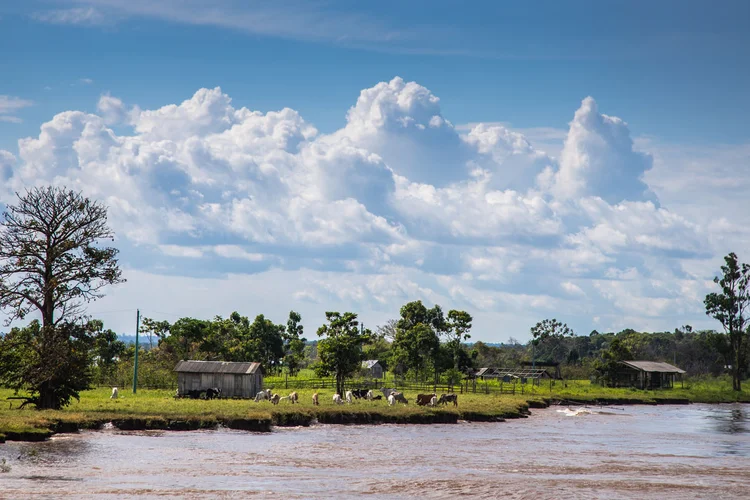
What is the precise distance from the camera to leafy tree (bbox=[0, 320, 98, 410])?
39.4 m

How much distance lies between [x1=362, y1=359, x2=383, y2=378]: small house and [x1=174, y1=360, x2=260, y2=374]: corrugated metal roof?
54.1 m

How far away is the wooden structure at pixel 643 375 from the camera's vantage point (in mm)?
95188

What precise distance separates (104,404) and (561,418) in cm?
3234

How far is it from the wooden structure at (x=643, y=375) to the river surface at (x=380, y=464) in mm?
49191

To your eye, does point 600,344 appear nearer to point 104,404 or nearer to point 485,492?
point 104,404

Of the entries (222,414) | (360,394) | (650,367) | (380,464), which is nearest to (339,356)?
(360,394)

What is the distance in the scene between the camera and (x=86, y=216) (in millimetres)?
41812

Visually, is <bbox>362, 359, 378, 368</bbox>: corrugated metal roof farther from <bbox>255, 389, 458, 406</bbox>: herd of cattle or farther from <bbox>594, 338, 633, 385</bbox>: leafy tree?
<bbox>255, 389, 458, 406</bbox>: herd of cattle

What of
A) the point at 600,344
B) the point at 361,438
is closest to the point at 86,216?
the point at 361,438

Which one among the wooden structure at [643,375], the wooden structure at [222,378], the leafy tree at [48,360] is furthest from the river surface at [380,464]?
the wooden structure at [643,375]

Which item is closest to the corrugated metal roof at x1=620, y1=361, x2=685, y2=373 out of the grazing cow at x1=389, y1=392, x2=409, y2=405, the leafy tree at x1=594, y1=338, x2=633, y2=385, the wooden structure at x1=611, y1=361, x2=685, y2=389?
the wooden structure at x1=611, y1=361, x2=685, y2=389

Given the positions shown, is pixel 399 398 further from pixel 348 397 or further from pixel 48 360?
pixel 48 360

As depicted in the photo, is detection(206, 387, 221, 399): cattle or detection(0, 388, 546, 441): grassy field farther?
detection(206, 387, 221, 399): cattle

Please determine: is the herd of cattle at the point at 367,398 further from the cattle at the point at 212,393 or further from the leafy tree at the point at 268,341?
the leafy tree at the point at 268,341
